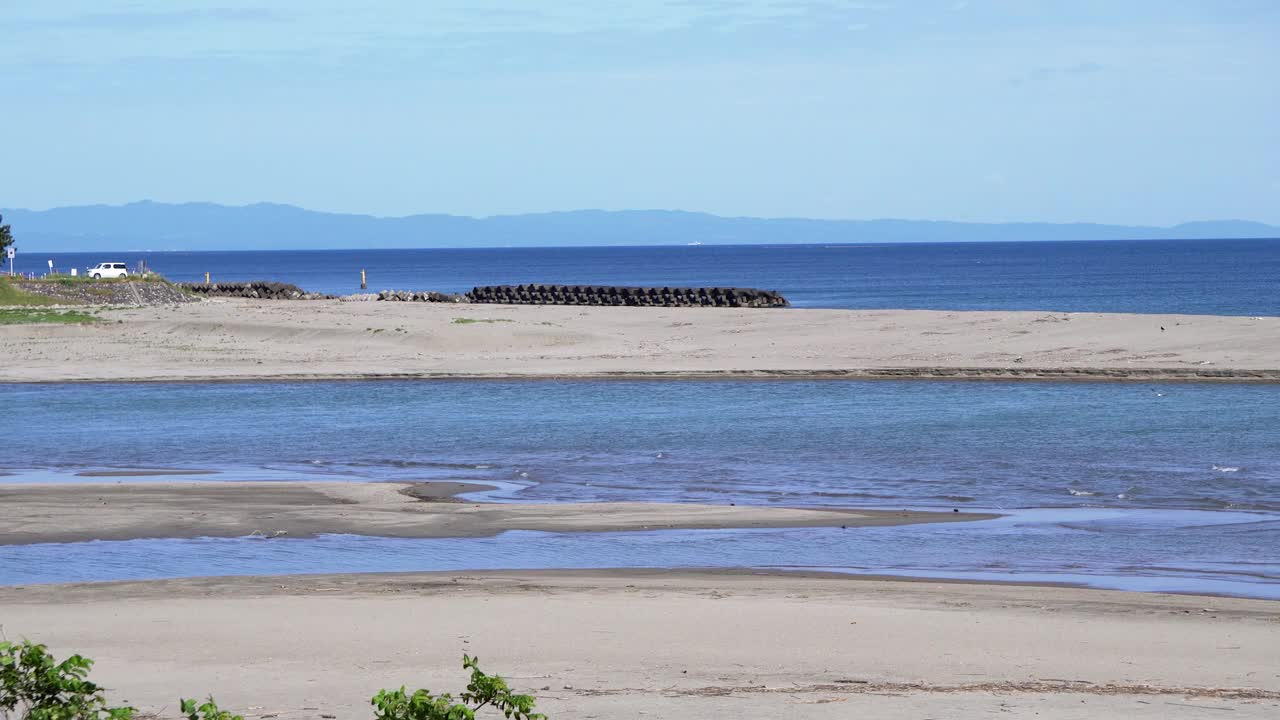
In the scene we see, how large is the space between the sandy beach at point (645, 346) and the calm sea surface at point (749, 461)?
1510mm

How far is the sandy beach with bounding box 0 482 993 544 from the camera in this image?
1631 cm

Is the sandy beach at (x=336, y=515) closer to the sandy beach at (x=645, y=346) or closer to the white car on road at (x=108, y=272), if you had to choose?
the sandy beach at (x=645, y=346)

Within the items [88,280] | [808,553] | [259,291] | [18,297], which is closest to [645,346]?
[18,297]

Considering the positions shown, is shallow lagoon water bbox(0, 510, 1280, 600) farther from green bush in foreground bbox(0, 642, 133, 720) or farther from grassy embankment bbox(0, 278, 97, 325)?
grassy embankment bbox(0, 278, 97, 325)

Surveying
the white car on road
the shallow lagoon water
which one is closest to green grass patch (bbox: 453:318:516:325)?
the shallow lagoon water

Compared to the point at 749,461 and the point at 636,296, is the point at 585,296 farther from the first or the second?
the point at 749,461

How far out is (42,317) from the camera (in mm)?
47531

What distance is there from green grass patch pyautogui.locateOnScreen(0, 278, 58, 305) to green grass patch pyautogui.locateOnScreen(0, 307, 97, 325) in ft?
11.2

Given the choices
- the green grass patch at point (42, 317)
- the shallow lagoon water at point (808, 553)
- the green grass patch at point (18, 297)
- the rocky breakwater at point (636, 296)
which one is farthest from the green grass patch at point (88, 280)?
the shallow lagoon water at point (808, 553)

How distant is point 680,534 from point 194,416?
16.6m

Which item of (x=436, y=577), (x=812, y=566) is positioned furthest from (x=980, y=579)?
(x=436, y=577)

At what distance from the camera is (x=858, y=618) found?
11383 millimetres

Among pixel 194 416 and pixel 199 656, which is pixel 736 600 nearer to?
pixel 199 656

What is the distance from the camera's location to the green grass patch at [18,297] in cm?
5309
